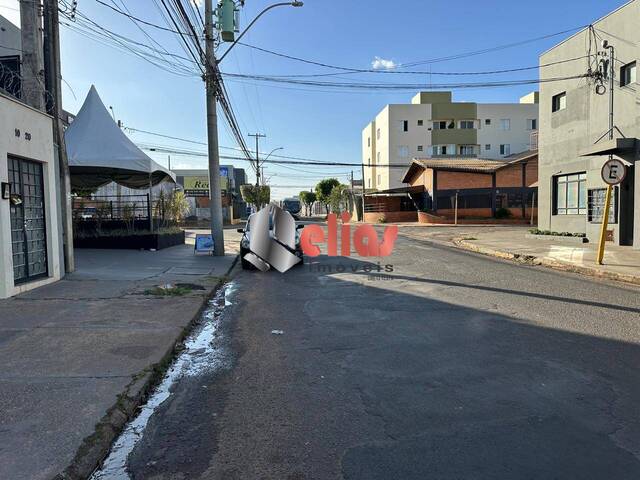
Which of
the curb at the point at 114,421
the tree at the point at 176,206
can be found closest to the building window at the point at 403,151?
the tree at the point at 176,206

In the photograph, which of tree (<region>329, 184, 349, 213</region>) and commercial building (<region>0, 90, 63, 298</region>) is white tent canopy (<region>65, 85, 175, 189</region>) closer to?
commercial building (<region>0, 90, 63, 298</region>)

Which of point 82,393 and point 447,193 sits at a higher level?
point 447,193

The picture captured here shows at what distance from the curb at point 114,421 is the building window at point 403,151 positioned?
187 feet

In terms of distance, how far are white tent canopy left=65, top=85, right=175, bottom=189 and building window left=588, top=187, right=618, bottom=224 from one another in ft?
52.9

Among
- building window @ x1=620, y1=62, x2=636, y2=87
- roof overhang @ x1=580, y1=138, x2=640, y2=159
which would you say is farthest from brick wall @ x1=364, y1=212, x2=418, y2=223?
building window @ x1=620, y1=62, x2=636, y2=87

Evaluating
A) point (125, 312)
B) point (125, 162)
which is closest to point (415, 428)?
point (125, 312)

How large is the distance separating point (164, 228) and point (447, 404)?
17.5 m

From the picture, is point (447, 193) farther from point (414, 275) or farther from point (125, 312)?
point (125, 312)

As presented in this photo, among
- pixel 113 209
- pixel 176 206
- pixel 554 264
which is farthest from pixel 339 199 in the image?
pixel 554 264

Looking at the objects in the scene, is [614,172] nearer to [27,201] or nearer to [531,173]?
[27,201]

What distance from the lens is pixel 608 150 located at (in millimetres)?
16219

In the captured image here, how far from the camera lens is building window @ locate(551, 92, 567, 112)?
2144 centimetres

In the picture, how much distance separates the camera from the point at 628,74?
16922 mm

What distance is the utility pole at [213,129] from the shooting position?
16000mm
